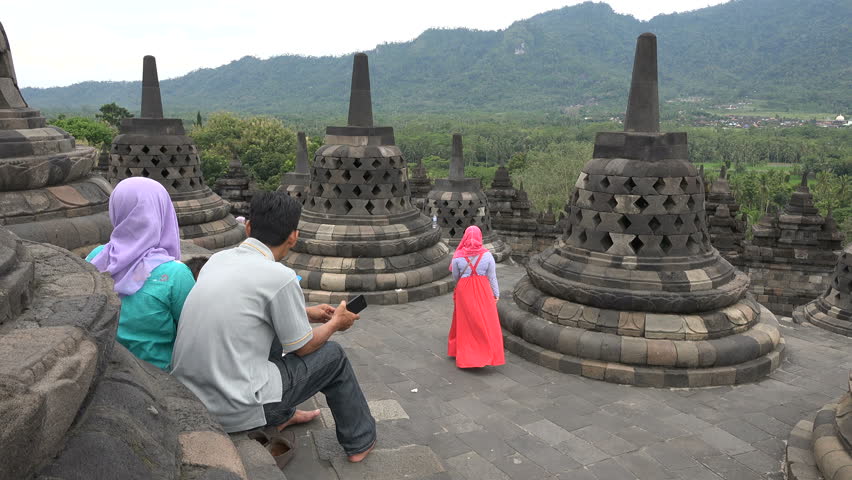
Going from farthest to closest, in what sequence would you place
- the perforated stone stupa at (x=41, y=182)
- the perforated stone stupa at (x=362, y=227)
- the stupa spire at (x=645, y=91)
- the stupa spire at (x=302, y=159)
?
the stupa spire at (x=302, y=159), the perforated stone stupa at (x=362, y=227), the stupa spire at (x=645, y=91), the perforated stone stupa at (x=41, y=182)

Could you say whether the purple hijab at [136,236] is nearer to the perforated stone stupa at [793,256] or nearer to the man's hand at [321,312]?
the man's hand at [321,312]

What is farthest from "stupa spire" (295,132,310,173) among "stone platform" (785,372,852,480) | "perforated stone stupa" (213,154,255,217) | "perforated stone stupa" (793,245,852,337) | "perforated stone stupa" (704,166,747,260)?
"stone platform" (785,372,852,480)

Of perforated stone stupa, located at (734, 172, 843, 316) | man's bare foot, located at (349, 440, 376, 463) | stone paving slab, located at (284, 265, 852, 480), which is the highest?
man's bare foot, located at (349, 440, 376, 463)

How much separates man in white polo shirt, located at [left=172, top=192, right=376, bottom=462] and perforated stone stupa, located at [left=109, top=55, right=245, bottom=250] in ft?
30.5

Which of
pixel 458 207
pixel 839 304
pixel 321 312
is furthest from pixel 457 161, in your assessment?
pixel 321 312

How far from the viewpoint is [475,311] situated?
678cm

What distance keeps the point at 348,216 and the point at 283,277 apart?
289 inches

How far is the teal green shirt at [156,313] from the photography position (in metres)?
3.43

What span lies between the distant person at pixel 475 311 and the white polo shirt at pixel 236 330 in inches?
140

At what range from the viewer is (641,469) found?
4789 millimetres

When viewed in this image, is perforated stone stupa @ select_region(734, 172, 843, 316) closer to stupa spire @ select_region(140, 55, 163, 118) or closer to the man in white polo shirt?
stupa spire @ select_region(140, 55, 163, 118)

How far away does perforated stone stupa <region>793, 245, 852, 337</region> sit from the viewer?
1233cm

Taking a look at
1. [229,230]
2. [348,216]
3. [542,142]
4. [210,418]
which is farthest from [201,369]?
[542,142]

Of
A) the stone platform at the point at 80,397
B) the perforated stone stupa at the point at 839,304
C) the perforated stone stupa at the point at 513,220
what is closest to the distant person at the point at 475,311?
the stone platform at the point at 80,397
